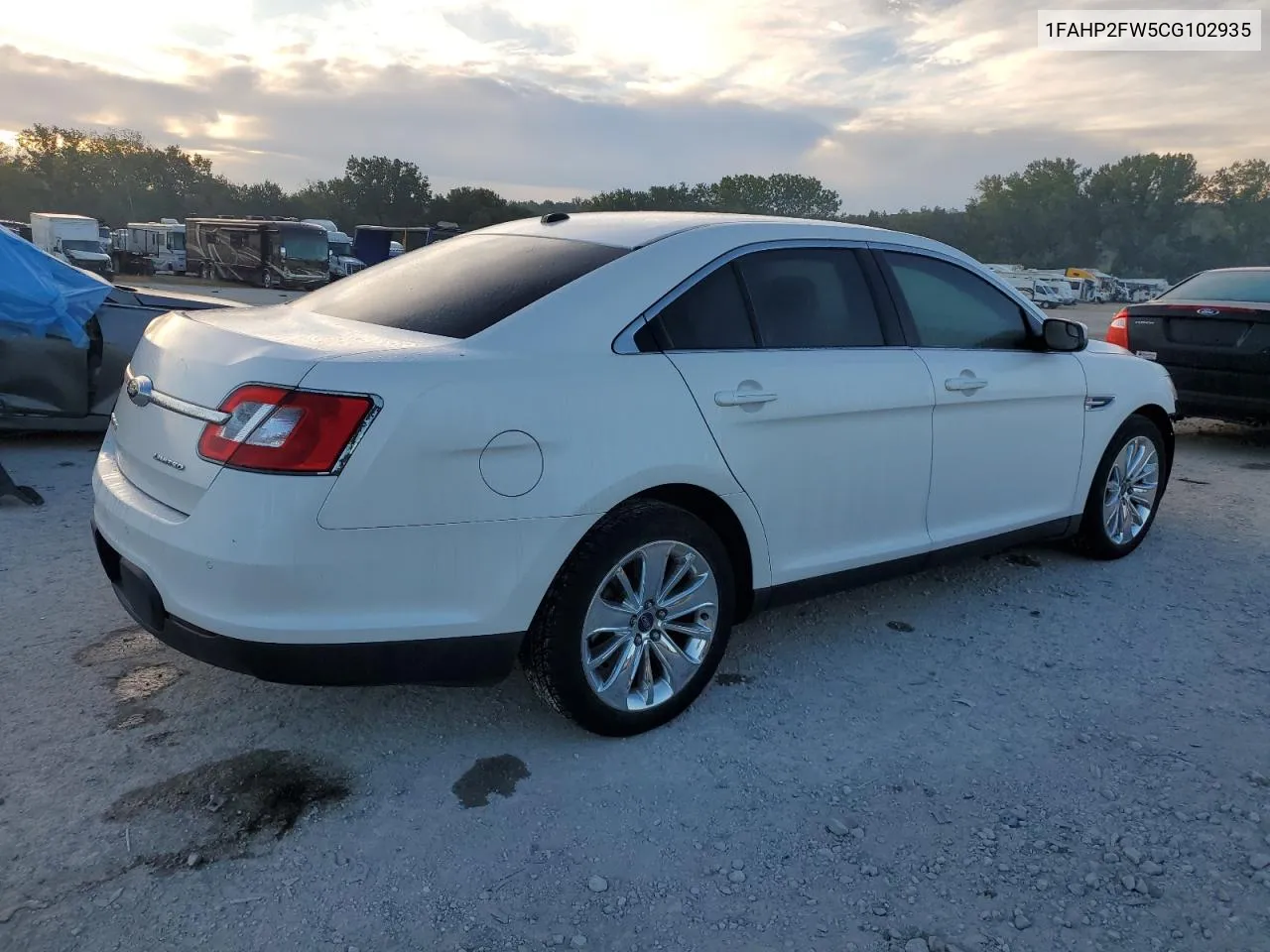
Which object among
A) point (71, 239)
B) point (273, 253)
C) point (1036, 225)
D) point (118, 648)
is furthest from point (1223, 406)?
point (1036, 225)

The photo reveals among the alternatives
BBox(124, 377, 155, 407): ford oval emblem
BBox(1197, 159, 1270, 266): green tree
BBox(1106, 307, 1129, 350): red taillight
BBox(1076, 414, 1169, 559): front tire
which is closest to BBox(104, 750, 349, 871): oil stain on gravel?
BBox(124, 377, 155, 407): ford oval emblem

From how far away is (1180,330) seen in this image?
8031mm

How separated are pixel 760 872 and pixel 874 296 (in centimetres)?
223

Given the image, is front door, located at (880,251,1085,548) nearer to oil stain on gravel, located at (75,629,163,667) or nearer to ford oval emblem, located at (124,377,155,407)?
ford oval emblem, located at (124,377,155,407)

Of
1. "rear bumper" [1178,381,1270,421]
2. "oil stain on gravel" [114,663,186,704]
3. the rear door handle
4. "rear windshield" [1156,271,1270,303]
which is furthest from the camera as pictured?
"rear windshield" [1156,271,1270,303]

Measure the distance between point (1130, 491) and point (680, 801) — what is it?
3.50 metres

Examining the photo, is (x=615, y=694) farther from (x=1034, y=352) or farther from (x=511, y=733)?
(x=1034, y=352)

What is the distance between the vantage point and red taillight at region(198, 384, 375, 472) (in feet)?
8.14

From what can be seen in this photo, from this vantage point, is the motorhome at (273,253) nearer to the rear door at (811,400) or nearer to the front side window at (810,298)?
the front side window at (810,298)

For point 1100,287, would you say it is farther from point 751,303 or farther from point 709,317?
point 709,317

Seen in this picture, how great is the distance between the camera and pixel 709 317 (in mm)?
3264

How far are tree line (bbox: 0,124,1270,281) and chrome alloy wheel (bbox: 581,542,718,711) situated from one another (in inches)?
1852

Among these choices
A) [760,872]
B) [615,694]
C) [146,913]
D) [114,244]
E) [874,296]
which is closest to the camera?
[146,913]

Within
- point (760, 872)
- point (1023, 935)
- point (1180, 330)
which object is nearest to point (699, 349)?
point (760, 872)
